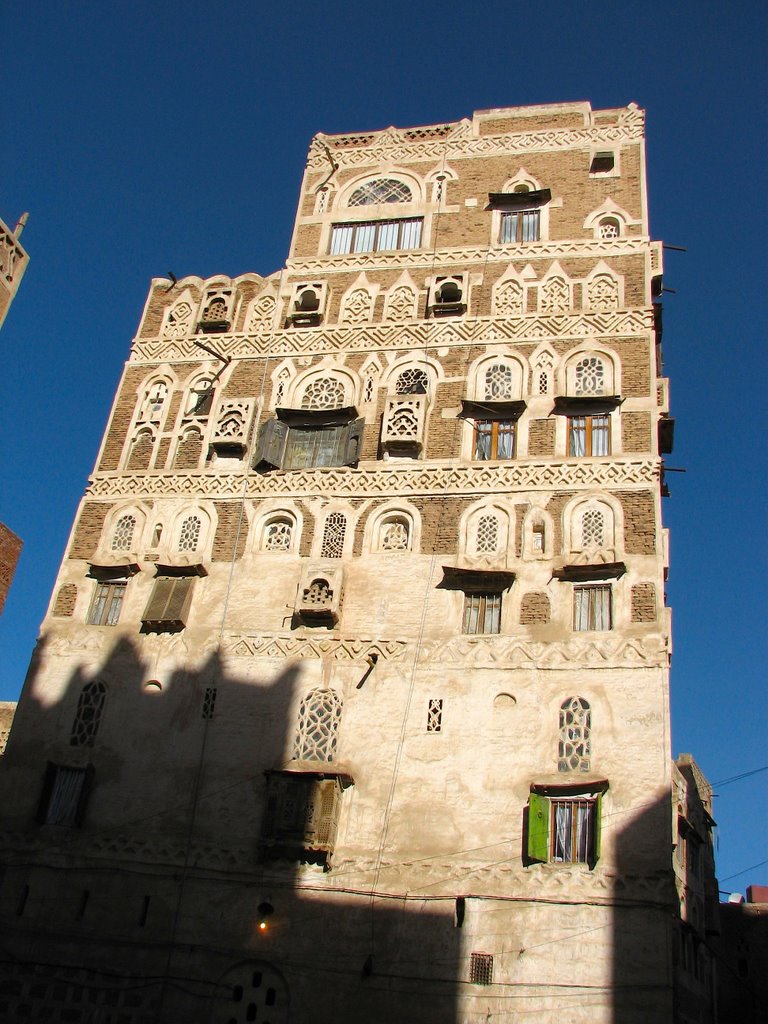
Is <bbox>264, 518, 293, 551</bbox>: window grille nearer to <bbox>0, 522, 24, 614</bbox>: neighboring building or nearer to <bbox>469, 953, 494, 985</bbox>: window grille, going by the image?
<bbox>0, 522, 24, 614</bbox>: neighboring building

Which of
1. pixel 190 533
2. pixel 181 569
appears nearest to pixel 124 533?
pixel 190 533

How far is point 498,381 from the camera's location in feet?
69.1

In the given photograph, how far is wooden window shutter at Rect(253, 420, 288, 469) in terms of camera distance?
824 inches

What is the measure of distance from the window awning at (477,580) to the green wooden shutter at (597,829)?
4.35 metres

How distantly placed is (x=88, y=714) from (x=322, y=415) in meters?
7.88

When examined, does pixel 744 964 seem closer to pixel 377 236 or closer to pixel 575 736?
pixel 575 736

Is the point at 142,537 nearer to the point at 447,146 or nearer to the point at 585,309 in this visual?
the point at 585,309

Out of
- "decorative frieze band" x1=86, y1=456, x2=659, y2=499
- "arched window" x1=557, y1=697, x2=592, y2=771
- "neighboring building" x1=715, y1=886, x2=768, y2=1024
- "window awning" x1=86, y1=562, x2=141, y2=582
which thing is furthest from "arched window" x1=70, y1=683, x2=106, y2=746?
"neighboring building" x1=715, y1=886, x2=768, y2=1024

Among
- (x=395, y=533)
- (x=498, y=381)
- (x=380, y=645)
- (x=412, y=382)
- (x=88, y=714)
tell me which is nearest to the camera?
(x=380, y=645)

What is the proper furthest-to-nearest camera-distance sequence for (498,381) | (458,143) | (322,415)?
(458,143) < (322,415) < (498,381)

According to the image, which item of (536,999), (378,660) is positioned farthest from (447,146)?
(536,999)

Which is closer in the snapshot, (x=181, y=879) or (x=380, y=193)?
(x=181, y=879)

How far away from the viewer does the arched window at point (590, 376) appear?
20312 mm

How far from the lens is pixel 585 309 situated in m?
21.6
